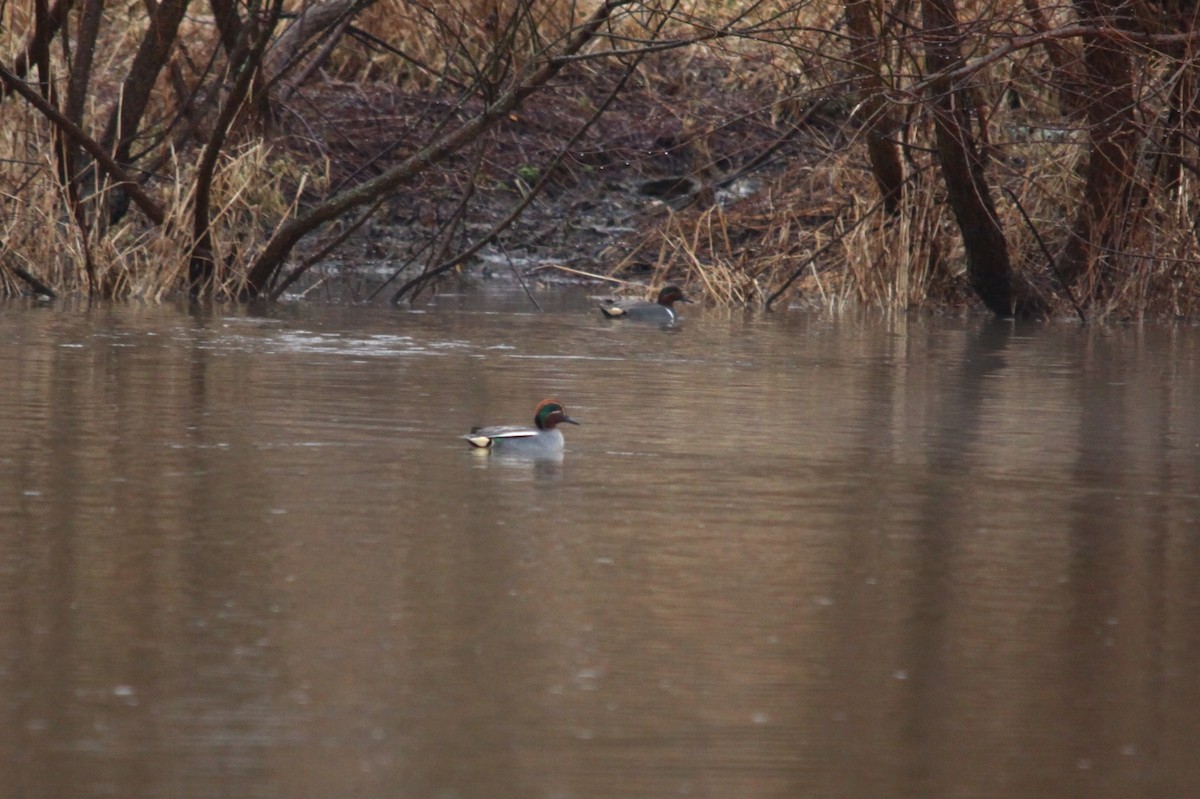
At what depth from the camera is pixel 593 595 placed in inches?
172

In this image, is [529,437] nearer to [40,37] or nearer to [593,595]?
[593,595]

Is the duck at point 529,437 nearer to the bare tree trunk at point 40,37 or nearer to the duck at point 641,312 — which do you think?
the duck at point 641,312

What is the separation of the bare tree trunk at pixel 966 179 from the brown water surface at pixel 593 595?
4294 mm

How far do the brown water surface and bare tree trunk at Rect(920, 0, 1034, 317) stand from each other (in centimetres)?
429

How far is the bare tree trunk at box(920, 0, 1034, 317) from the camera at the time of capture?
40.7 feet

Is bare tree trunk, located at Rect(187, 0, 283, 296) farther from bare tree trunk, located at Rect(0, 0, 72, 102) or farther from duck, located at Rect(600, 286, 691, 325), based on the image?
duck, located at Rect(600, 286, 691, 325)

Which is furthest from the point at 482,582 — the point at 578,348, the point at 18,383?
the point at 578,348

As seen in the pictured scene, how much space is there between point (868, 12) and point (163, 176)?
17.4 ft

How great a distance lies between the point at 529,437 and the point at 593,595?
7.23ft

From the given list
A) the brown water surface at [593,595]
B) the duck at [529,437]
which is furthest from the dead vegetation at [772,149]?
the duck at [529,437]

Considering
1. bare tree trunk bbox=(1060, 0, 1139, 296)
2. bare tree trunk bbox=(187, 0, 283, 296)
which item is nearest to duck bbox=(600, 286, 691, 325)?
bare tree trunk bbox=(1060, 0, 1139, 296)

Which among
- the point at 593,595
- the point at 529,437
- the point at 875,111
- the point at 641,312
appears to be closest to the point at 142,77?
the point at 641,312

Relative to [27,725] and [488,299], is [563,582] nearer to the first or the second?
[27,725]

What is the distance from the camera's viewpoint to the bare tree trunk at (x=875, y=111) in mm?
11531
